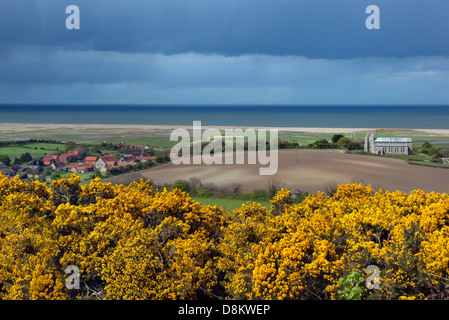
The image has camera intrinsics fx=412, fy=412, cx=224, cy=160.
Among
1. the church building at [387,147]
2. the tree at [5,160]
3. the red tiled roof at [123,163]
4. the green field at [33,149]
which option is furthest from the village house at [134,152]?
the church building at [387,147]

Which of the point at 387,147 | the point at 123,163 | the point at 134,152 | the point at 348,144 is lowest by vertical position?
the point at 123,163

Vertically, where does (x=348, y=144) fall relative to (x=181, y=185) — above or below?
above

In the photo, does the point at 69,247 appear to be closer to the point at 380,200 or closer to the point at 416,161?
the point at 380,200

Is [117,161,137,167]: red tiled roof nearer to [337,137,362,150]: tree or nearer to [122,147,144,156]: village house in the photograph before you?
[122,147,144,156]: village house

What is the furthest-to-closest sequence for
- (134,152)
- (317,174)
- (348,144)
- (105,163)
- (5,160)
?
(348,144), (134,152), (317,174), (5,160), (105,163)

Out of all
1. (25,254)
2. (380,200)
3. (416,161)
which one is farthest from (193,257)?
(416,161)

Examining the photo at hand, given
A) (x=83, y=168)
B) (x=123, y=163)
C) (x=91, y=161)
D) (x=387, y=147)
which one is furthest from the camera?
(x=387, y=147)

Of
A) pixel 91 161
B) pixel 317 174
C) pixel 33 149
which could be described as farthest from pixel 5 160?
pixel 317 174

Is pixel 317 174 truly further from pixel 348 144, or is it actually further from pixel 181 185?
pixel 348 144
